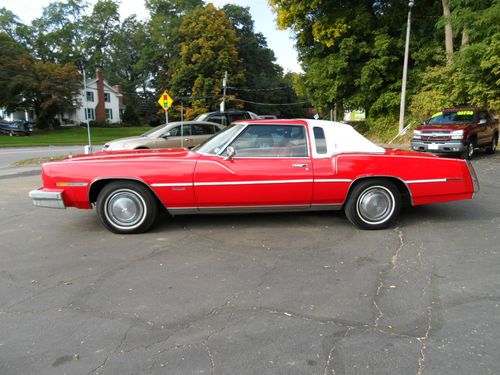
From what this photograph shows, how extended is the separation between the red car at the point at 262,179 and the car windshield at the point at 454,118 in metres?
8.60

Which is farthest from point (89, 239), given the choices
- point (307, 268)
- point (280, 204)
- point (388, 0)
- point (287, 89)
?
point (287, 89)

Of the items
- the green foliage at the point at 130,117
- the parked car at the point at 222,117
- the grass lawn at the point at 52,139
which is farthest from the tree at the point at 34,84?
the parked car at the point at 222,117

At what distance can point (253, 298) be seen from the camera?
3367 millimetres

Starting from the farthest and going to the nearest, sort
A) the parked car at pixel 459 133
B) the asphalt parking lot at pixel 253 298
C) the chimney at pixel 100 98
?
the chimney at pixel 100 98, the parked car at pixel 459 133, the asphalt parking lot at pixel 253 298

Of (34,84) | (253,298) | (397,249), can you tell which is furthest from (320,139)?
(34,84)

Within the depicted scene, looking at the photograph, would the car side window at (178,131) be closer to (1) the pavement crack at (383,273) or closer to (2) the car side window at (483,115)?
(1) the pavement crack at (383,273)

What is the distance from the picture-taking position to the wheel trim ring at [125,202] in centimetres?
505

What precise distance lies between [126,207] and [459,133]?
10.4 m

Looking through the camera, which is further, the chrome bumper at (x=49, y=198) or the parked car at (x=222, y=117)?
the parked car at (x=222, y=117)

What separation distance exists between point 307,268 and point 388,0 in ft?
76.3

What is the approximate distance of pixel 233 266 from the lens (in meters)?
4.05

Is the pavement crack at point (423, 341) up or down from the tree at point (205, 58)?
down

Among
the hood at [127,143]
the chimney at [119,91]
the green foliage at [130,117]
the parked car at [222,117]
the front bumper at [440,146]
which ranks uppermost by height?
the chimney at [119,91]

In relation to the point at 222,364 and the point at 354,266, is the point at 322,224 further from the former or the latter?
the point at 222,364
